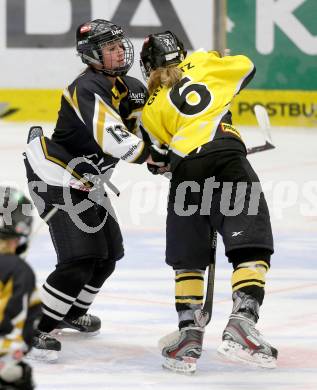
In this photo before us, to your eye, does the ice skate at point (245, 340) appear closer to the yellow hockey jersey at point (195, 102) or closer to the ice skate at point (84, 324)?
the yellow hockey jersey at point (195, 102)

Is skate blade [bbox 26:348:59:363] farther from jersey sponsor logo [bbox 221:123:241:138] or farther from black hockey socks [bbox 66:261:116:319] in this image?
jersey sponsor logo [bbox 221:123:241:138]

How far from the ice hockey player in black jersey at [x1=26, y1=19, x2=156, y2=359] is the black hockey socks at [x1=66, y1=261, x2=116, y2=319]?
33 millimetres

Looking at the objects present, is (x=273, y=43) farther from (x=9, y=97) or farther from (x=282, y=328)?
(x=282, y=328)

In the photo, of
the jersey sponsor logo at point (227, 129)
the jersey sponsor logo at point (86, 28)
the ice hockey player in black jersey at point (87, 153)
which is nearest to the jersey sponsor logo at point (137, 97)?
the ice hockey player in black jersey at point (87, 153)

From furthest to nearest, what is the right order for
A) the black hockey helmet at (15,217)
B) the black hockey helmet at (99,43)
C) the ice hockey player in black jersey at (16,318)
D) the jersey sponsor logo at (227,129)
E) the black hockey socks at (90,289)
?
the black hockey socks at (90,289)
the black hockey helmet at (99,43)
the jersey sponsor logo at (227,129)
the black hockey helmet at (15,217)
the ice hockey player in black jersey at (16,318)

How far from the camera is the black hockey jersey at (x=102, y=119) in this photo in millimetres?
4039

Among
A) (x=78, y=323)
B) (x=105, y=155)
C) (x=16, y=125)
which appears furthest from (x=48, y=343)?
(x=16, y=125)

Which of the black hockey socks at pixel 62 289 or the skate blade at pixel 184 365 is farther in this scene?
the black hockey socks at pixel 62 289

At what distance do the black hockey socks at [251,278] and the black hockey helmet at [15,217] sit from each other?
1.17 metres

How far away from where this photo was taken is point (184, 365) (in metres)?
3.94

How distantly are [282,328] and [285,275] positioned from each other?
2.89ft

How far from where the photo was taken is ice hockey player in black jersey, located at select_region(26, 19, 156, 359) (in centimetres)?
408

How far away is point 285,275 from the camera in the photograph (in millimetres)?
5422

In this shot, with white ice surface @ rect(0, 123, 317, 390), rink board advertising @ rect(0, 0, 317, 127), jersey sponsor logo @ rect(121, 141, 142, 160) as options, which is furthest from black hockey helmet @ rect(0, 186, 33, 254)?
rink board advertising @ rect(0, 0, 317, 127)
